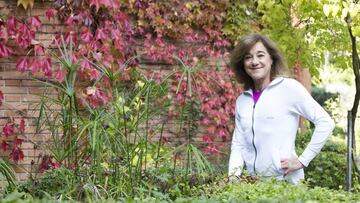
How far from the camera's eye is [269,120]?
369 cm

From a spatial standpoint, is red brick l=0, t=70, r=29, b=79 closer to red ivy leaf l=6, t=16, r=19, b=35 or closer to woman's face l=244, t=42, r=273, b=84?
red ivy leaf l=6, t=16, r=19, b=35

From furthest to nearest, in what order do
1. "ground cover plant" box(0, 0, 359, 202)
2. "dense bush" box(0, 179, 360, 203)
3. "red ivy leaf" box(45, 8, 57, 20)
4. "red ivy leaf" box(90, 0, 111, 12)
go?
"red ivy leaf" box(45, 8, 57, 20) < "red ivy leaf" box(90, 0, 111, 12) < "ground cover plant" box(0, 0, 359, 202) < "dense bush" box(0, 179, 360, 203)

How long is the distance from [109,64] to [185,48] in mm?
1987

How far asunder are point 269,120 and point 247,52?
50 centimetres

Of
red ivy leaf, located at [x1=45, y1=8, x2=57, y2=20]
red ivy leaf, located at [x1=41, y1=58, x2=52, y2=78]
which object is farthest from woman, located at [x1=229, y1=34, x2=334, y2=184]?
red ivy leaf, located at [x1=45, y1=8, x2=57, y2=20]

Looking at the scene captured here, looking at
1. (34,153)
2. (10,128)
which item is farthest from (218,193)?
(10,128)

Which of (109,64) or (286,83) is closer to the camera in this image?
(286,83)

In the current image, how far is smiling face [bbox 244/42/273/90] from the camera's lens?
12.5 ft

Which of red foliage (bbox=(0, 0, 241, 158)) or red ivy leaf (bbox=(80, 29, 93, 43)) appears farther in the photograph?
red foliage (bbox=(0, 0, 241, 158))

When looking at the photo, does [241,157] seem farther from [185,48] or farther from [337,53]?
[185,48]

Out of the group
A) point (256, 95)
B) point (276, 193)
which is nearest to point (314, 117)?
point (256, 95)

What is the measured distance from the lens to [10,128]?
5.71 m

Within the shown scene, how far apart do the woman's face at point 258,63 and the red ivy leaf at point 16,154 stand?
2.78 metres

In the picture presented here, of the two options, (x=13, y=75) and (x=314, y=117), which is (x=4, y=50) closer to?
(x=13, y=75)
